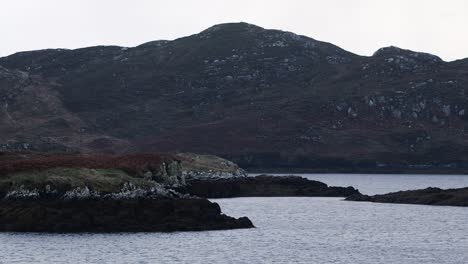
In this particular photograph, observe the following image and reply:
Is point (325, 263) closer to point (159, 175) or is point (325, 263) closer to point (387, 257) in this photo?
point (387, 257)

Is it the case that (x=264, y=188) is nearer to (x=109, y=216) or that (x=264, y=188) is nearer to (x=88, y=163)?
(x=88, y=163)

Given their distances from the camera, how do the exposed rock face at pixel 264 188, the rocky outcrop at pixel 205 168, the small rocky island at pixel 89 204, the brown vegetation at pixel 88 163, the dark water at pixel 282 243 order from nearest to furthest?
the dark water at pixel 282 243 < the small rocky island at pixel 89 204 < the brown vegetation at pixel 88 163 < the exposed rock face at pixel 264 188 < the rocky outcrop at pixel 205 168

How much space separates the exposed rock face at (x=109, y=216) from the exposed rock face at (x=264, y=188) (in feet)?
161

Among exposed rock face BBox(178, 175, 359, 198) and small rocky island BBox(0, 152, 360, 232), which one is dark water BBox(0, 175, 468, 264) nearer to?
small rocky island BBox(0, 152, 360, 232)

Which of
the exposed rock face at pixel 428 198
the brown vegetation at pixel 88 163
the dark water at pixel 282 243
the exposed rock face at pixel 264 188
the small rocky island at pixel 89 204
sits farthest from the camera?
the exposed rock face at pixel 264 188

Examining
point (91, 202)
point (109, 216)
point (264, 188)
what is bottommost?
point (109, 216)

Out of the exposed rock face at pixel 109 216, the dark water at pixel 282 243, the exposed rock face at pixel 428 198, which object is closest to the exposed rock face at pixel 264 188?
the exposed rock face at pixel 428 198

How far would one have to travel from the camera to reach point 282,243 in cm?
8488

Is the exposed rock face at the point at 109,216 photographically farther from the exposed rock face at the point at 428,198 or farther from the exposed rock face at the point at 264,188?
the exposed rock face at the point at 264,188

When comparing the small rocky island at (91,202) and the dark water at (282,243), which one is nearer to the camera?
the dark water at (282,243)

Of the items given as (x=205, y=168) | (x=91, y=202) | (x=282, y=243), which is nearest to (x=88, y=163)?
(x=91, y=202)

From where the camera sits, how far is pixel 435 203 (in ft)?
427

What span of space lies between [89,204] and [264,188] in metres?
73.9

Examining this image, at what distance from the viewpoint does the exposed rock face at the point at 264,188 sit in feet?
479
